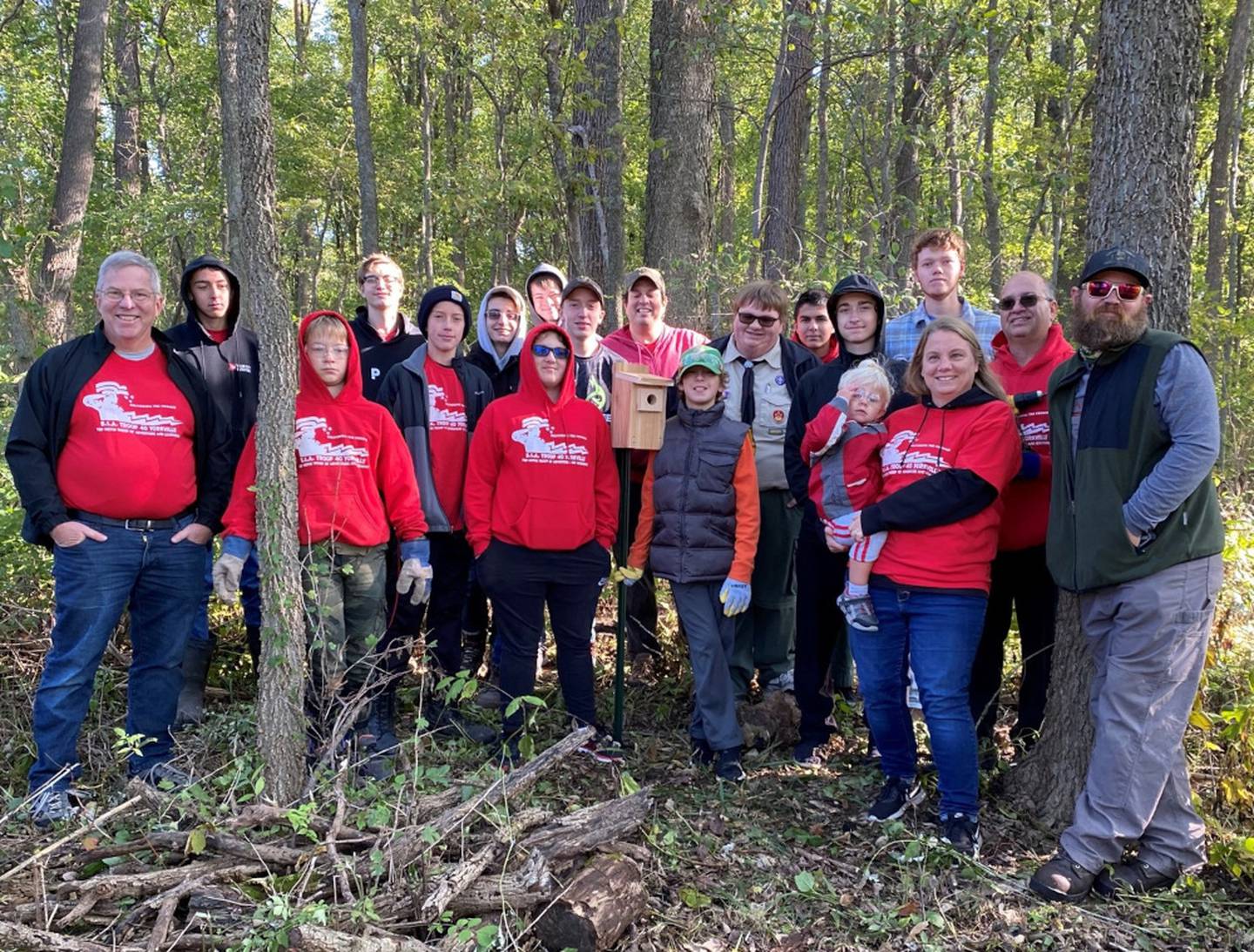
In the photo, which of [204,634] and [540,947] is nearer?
[540,947]

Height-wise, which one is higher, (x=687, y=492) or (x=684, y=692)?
Answer: (x=687, y=492)

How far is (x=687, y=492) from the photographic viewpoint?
15.2 ft

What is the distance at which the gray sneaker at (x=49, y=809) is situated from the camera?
3855 mm

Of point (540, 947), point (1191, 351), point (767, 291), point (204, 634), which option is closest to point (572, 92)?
point (767, 291)

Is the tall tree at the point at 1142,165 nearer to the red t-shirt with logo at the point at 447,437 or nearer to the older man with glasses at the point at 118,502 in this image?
the red t-shirt with logo at the point at 447,437

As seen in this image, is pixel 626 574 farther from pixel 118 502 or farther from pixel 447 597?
pixel 118 502

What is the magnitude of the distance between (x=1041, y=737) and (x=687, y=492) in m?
2.02

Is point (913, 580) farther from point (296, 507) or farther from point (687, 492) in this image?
point (296, 507)

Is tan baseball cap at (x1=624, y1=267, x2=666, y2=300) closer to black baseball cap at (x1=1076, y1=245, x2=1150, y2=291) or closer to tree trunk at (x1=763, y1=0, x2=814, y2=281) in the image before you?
black baseball cap at (x1=1076, y1=245, x2=1150, y2=291)

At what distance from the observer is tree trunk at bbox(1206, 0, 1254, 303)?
11766 mm

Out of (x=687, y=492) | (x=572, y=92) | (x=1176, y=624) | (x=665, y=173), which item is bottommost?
(x=1176, y=624)

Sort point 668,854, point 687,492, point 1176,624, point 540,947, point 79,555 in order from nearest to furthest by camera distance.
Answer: point 540,947 < point 1176,624 < point 668,854 < point 79,555 < point 687,492

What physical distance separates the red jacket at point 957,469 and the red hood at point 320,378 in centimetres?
253

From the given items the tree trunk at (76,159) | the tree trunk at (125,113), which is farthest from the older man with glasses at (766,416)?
the tree trunk at (125,113)
